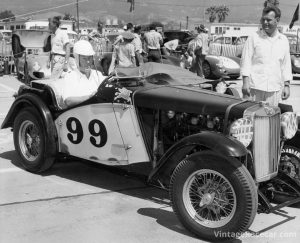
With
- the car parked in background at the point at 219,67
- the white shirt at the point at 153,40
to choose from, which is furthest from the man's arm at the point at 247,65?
the car parked in background at the point at 219,67

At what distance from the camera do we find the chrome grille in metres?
4.02

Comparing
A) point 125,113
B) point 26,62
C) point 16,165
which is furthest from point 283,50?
point 26,62

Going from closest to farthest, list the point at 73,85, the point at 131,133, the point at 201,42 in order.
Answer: the point at 131,133
the point at 73,85
the point at 201,42

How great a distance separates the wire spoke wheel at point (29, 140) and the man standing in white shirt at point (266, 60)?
93.9 inches

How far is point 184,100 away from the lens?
4.21m

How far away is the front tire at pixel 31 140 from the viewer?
5434 mm

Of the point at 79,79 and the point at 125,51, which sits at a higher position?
the point at 79,79

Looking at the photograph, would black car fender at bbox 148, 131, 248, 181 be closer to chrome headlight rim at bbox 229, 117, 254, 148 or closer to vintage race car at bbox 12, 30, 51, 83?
chrome headlight rim at bbox 229, 117, 254, 148

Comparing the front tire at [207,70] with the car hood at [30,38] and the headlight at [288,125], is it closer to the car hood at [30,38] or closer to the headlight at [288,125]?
the car hood at [30,38]

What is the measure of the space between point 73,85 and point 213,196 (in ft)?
7.73

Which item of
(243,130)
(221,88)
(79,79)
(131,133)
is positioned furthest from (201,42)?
Result: (243,130)

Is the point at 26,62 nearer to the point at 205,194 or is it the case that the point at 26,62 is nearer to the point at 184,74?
the point at 184,74

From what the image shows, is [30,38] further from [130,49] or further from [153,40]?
[130,49]

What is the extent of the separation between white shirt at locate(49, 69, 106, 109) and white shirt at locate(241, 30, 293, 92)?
1.69 meters
